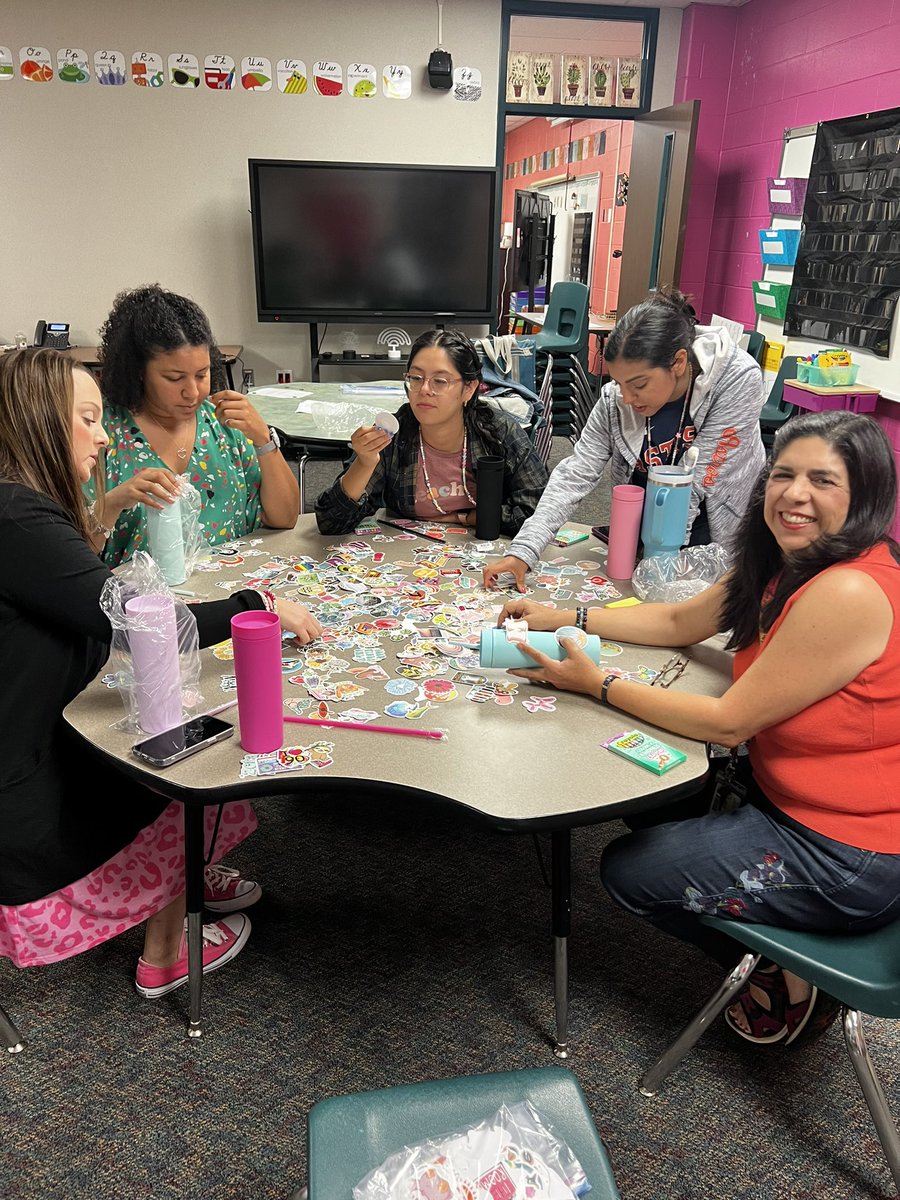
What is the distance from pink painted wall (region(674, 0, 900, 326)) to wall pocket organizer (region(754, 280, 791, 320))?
0.49ft

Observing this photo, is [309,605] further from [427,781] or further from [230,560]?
[427,781]

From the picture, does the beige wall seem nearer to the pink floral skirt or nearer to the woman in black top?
the woman in black top

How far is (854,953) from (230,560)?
4.90 ft

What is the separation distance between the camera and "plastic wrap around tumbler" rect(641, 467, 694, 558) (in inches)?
74.1

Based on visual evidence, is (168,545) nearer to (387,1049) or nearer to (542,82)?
(387,1049)

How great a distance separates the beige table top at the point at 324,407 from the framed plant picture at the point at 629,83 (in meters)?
3.35

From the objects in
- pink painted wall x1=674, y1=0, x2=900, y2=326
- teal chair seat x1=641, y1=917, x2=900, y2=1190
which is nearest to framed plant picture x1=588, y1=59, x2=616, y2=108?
pink painted wall x1=674, y1=0, x2=900, y2=326

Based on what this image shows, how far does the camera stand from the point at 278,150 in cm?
555

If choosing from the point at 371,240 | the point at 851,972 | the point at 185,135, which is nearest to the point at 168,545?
the point at 851,972

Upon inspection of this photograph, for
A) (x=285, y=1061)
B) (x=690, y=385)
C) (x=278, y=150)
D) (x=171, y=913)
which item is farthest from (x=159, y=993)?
(x=278, y=150)

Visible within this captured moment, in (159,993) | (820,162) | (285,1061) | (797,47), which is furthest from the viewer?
(797,47)

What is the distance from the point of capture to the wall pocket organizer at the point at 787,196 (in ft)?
15.9

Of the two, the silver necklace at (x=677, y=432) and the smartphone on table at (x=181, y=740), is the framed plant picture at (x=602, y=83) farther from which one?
the smartphone on table at (x=181, y=740)

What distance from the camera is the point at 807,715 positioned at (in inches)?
53.5
